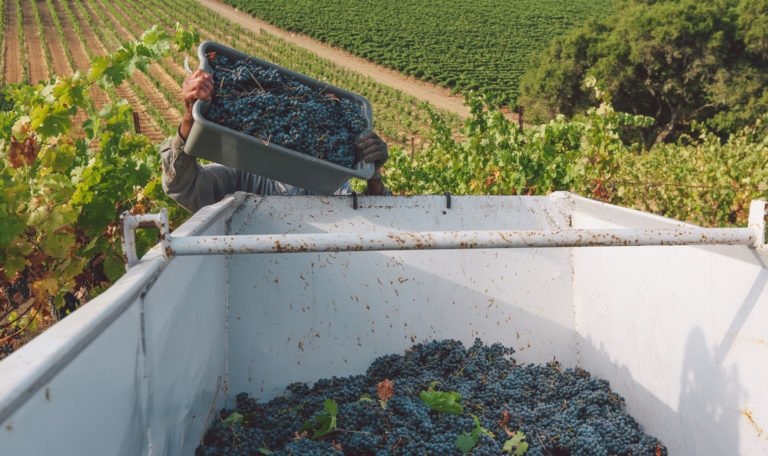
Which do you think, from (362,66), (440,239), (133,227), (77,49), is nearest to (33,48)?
(77,49)

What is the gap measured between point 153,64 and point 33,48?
13.3 ft

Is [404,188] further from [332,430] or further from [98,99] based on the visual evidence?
[98,99]

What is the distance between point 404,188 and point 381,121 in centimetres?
1473

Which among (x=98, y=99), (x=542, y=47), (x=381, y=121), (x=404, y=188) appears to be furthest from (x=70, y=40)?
(x=542, y=47)

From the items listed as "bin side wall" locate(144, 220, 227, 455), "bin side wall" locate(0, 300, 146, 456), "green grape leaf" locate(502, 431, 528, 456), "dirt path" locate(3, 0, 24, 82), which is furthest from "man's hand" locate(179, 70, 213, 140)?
"dirt path" locate(3, 0, 24, 82)

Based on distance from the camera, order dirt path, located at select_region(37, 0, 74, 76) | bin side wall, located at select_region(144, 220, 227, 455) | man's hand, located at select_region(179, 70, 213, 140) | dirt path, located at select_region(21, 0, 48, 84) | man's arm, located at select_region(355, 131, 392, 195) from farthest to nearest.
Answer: dirt path, located at select_region(37, 0, 74, 76)
dirt path, located at select_region(21, 0, 48, 84)
man's arm, located at select_region(355, 131, 392, 195)
man's hand, located at select_region(179, 70, 213, 140)
bin side wall, located at select_region(144, 220, 227, 455)

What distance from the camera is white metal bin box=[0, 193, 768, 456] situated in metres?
0.77

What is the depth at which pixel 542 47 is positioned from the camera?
30.7 metres

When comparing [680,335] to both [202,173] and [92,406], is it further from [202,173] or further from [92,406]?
[202,173]

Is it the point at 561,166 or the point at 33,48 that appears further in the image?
the point at 33,48

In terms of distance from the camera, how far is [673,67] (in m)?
20.0

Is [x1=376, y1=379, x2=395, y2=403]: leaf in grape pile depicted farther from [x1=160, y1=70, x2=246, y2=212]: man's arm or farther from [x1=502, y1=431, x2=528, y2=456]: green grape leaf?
[x1=160, y1=70, x2=246, y2=212]: man's arm

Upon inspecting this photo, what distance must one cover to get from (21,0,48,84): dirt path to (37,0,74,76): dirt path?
0.31m

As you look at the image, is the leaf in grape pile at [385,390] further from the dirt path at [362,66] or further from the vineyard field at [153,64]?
the dirt path at [362,66]
